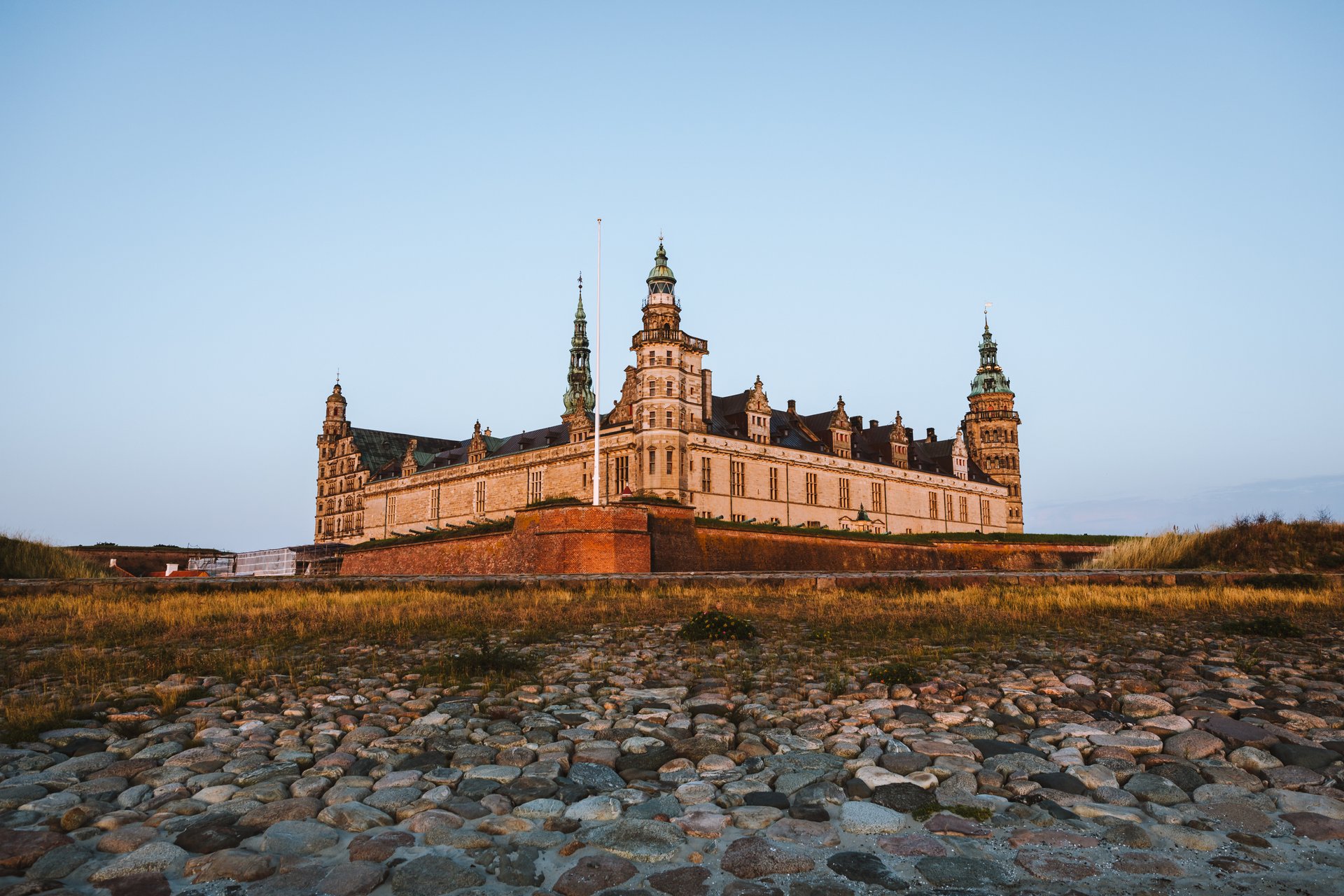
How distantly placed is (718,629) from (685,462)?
4099 centimetres

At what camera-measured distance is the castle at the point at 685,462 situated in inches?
2048

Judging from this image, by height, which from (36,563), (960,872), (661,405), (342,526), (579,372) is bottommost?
(960,872)

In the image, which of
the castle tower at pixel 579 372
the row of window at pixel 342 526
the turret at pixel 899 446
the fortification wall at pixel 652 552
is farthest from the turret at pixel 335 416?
the turret at pixel 899 446

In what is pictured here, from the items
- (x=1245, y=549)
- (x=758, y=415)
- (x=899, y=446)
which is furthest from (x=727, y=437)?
(x=1245, y=549)

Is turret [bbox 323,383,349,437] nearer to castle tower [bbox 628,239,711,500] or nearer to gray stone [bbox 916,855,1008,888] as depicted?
castle tower [bbox 628,239,711,500]

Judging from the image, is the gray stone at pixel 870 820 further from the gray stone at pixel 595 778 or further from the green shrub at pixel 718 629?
the green shrub at pixel 718 629

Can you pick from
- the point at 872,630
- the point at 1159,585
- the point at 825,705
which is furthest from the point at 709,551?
the point at 825,705

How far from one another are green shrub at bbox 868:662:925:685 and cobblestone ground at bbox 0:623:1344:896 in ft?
0.23

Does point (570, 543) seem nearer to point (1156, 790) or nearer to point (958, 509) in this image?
point (1156, 790)

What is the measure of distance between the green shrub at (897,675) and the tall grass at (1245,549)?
18.8 metres

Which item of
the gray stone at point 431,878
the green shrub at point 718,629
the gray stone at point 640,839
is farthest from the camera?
the green shrub at point 718,629

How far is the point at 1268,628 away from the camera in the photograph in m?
11.0

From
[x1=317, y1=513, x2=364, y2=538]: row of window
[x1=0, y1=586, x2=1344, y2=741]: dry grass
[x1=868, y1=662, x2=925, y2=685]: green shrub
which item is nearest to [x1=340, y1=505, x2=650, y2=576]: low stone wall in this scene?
[x1=0, y1=586, x2=1344, y2=741]: dry grass

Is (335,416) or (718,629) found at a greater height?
(335,416)
